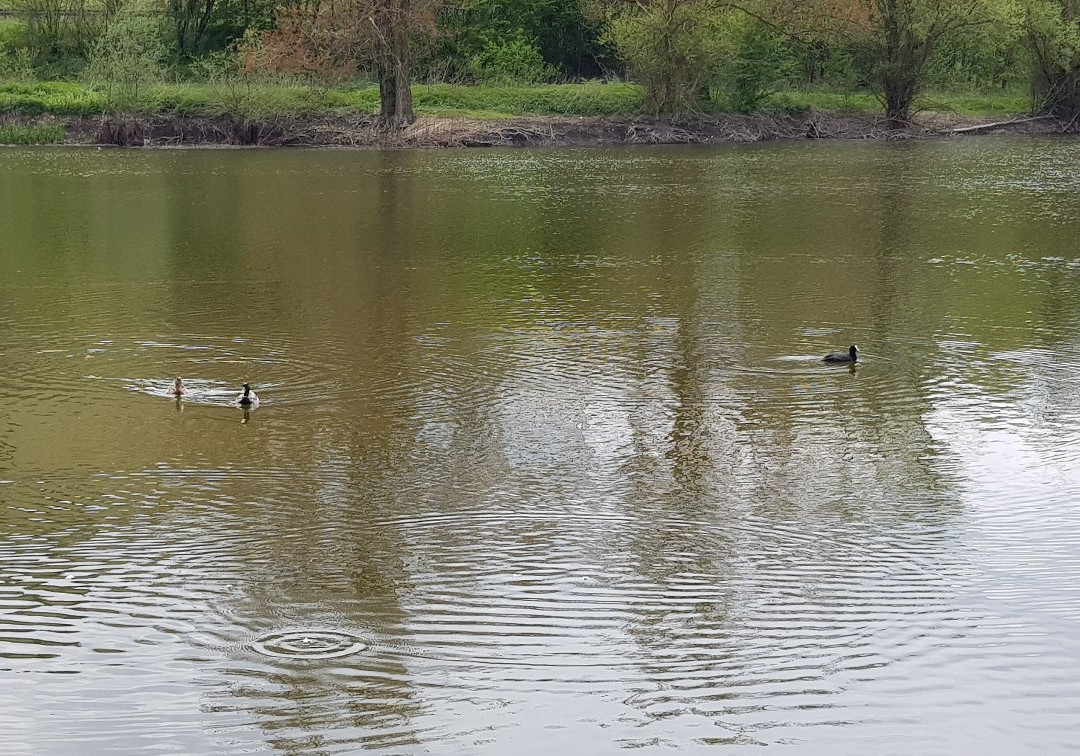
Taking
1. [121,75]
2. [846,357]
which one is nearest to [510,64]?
[121,75]

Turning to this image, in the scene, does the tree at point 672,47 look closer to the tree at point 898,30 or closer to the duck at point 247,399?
the tree at point 898,30

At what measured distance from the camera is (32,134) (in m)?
58.3

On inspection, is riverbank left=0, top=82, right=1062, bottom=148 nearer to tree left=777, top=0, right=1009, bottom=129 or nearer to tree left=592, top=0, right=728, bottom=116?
tree left=592, top=0, right=728, bottom=116

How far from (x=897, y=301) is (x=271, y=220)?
16.7 meters

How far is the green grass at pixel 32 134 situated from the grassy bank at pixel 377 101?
1.20 metres

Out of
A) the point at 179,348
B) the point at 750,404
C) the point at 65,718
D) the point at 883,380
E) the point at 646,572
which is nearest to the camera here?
the point at 65,718

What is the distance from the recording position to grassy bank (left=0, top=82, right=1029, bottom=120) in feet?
194

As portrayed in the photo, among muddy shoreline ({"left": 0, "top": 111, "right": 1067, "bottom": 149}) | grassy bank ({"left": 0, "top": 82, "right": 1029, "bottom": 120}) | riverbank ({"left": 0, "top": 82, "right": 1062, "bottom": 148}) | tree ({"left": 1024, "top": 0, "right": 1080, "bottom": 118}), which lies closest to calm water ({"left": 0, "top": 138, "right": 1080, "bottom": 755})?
muddy shoreline ({"left": 0, "top": 111, "right": 1067, "bottom": 149})

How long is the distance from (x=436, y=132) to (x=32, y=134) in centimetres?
1656

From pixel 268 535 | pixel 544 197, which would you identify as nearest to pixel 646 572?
pixel 268 535

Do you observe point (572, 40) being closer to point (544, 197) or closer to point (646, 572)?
point (544, 197)

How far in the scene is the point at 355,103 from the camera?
6122 cm

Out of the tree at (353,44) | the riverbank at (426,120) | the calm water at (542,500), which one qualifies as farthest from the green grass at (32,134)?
the calm water at (542,500)

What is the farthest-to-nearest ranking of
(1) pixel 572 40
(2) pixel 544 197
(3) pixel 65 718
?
(1) pixel 572 40 < (2) pixel 544 197 < (3) pixel 65 718
